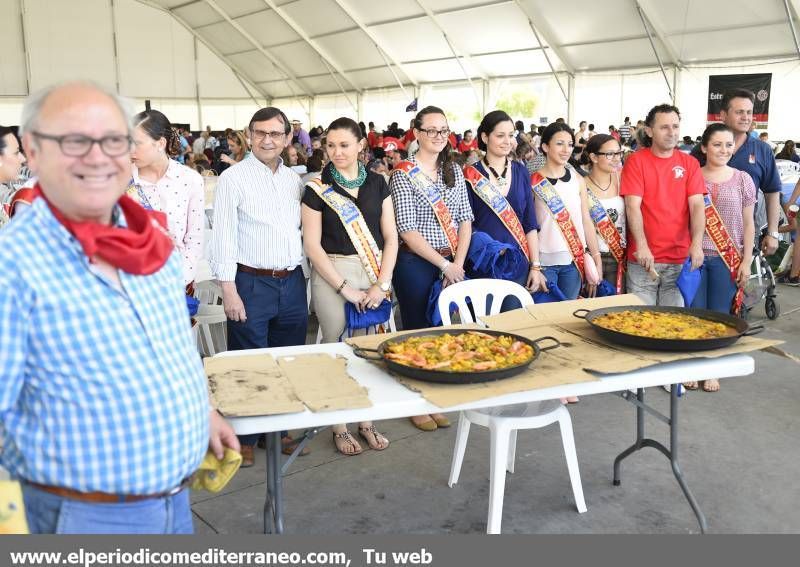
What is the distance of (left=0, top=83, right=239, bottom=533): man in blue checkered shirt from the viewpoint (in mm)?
1116

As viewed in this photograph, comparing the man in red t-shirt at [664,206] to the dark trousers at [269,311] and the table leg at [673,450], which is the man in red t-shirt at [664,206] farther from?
the dark trousers at [269,311]

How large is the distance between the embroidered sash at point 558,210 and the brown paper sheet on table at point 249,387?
1906mm

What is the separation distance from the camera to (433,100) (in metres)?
18.4

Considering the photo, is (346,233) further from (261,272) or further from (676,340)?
(676,340)

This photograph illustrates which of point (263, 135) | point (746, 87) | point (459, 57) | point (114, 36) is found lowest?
point (263, 135)

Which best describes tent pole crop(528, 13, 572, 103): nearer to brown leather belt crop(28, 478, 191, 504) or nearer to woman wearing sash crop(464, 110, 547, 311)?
woman wearing sash crop(464, 110, 547, 311)

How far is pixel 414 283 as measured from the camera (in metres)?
3.24

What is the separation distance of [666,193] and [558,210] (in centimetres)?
56

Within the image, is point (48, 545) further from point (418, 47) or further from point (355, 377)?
point (418, 47)

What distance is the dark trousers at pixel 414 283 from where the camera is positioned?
10.6 ft

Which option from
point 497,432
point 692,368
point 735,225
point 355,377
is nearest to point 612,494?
point 497,432

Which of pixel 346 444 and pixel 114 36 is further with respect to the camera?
pixel 114 36

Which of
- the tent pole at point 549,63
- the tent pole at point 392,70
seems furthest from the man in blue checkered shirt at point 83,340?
the tent pole at point 392,70

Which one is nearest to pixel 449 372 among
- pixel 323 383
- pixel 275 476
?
pixel 323 383
